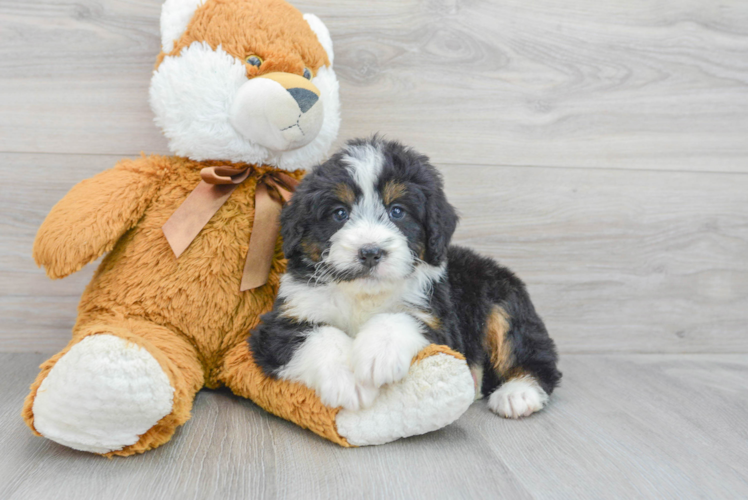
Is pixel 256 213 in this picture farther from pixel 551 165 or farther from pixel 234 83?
Answer: pixel 551 165

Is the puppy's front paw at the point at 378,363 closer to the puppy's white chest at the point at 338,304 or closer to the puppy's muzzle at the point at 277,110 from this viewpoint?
the puppy's white chest at the point at 338,304

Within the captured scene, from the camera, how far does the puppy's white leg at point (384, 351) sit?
4.26ft

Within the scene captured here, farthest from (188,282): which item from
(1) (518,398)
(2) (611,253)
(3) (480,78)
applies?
(2) (611,253)

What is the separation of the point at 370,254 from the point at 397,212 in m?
0.18

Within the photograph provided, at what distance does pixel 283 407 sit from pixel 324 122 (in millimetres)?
836

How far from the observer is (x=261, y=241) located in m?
1.62

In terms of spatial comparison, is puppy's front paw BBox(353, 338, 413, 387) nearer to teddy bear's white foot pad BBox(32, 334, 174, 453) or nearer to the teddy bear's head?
teddy bear's white foot pad BBox(32, 334, 174, 453)

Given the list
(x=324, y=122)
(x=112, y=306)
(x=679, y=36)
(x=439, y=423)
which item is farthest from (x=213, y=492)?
(x=679, y=36)

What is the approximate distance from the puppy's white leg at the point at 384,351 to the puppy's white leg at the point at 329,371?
0.03 meters

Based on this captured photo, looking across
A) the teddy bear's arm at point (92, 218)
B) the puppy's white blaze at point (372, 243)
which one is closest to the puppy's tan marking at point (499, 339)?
the puppy's white blaze at point (372, 243)

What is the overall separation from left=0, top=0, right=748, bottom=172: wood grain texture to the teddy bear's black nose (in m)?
0.55

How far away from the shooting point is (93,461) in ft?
4.14

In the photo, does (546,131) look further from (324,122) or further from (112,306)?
(112,306)

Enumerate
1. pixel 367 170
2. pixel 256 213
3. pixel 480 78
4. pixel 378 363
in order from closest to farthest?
pixel 378 363
pixel 367 170
pixel 256 213
pixel 480 78
